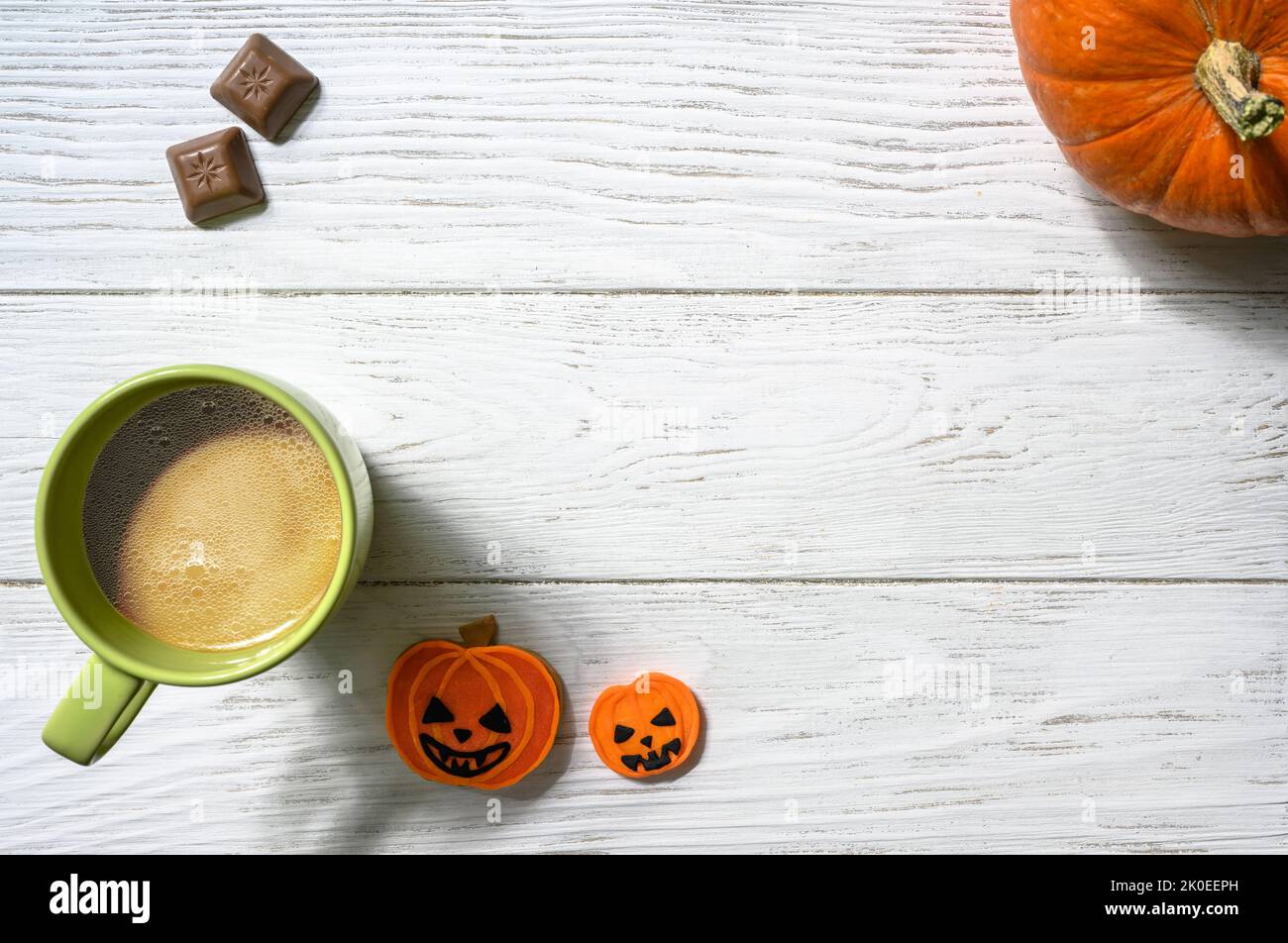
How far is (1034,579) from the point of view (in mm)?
813

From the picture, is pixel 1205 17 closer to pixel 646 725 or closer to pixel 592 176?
pixel 592 176

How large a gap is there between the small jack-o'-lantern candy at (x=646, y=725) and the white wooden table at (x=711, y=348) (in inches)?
1.2

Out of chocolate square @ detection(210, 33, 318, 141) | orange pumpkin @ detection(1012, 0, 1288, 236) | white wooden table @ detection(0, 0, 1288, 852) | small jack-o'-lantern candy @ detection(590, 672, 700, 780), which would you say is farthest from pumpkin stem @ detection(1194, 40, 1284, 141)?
chocolate square @ detection(210, 33, 318, 141)

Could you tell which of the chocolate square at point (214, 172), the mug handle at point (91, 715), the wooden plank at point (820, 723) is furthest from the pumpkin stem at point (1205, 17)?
the mug handle at point (91, 715)

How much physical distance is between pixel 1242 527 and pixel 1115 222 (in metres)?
0.30

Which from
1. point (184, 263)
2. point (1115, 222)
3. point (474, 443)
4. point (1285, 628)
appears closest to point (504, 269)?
point (474, 443)

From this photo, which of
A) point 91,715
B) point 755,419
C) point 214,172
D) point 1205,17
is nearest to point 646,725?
point 755,419

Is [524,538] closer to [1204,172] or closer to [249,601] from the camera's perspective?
[249,601]

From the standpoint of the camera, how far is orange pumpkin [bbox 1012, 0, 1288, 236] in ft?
2.17

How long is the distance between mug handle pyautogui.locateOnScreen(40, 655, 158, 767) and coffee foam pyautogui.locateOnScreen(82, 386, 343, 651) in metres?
0.05

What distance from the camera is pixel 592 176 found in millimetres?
803

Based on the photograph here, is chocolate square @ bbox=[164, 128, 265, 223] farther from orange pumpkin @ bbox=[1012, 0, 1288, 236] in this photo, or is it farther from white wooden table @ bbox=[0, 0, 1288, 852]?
orange pumpkin @ bbox=[1012, 0, 1288, 236]

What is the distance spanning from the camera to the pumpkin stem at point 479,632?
801 mm
